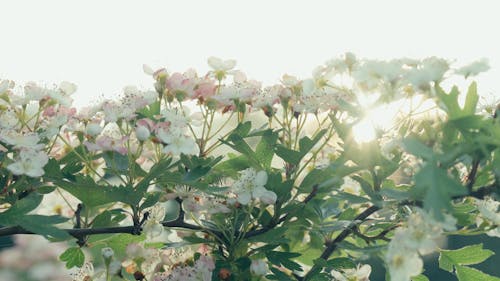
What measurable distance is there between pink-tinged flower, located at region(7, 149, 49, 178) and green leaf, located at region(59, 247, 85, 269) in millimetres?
230

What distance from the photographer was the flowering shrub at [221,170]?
4.43ft

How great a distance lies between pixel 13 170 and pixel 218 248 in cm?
43

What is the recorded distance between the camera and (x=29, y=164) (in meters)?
1.39

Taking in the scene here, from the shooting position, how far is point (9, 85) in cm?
153

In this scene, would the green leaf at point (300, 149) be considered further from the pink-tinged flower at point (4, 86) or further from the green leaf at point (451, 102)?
the pink-tinged flower at point (4, 86)

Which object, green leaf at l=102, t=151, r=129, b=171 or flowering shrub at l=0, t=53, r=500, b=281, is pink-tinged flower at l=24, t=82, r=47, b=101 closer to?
flowering shrub at l=0, t=53, r=500, b=281

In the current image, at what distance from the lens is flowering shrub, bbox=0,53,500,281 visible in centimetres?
135

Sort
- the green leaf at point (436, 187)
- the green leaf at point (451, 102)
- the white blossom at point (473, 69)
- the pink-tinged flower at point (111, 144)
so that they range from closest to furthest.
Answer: the green leaf at point (436, 187) → the green leaf at point (451, 102) → the white blossom at point (473, 69) → the pink-tinged flower at point (111, 144)

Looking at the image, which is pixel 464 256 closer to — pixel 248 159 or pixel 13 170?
pixel 248 159

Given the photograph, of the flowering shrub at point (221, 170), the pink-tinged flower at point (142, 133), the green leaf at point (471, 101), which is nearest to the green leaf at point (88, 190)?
the flowering shrub at point (221, 170)

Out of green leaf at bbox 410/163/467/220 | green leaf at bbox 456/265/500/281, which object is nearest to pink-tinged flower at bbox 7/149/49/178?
green leaf at bbox 410/163/467/220

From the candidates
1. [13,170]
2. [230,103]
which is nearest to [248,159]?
[230,103]

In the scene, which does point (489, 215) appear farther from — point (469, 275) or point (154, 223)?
point (154, 223)

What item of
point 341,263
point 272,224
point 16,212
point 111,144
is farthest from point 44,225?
point 341,263
